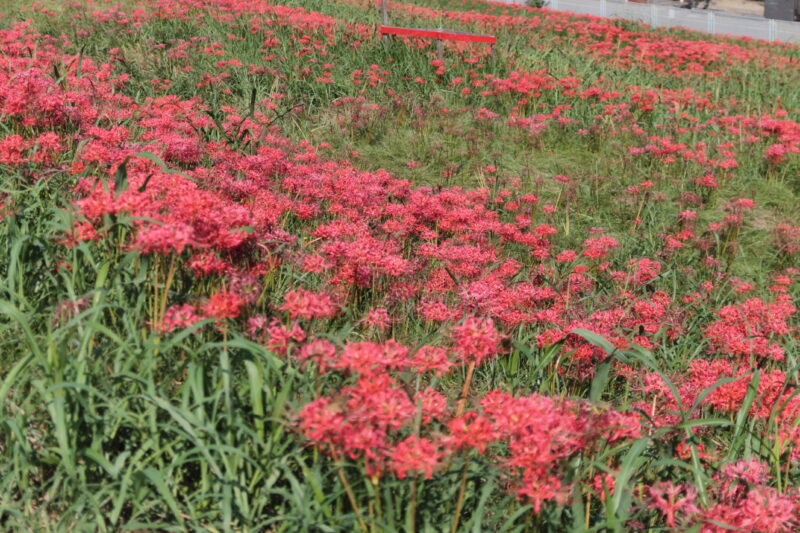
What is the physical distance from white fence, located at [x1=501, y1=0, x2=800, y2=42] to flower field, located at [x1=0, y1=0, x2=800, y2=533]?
63.3ft

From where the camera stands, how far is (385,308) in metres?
3.68

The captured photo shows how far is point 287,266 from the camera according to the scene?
12.0 feet

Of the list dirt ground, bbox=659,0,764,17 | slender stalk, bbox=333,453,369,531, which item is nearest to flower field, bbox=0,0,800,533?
slender stalk, bbox=333,453,369,531

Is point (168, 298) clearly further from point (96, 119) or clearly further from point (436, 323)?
point (96, 119)

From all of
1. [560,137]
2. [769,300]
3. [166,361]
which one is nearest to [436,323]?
[166,361]

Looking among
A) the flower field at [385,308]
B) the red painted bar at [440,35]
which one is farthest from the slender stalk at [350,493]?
the red painted bar at [440,35]

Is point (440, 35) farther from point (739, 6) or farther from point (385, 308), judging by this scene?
point (739, 6)

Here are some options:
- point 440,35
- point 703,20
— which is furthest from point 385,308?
point 703,20

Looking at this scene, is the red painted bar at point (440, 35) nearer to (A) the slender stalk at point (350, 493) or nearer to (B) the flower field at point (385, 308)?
(B) the flower field at point (385, 308)

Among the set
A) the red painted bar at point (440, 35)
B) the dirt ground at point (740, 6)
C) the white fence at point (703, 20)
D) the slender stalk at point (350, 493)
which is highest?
the dirt ground at point (740, 6)

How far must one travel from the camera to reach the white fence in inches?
1015

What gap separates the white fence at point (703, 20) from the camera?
2578 cm

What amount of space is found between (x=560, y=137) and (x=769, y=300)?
139 inches

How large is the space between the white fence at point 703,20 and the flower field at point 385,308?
63.3 feet
